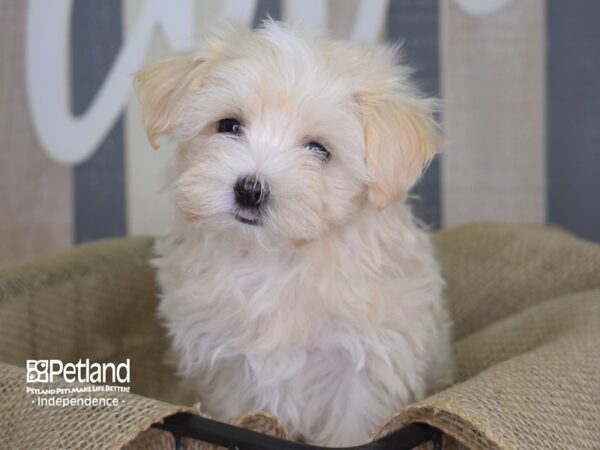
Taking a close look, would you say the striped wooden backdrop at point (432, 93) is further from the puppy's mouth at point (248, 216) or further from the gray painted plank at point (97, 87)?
the puppy's mouth at point (248, 216)

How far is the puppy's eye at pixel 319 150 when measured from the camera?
1667 millimetres

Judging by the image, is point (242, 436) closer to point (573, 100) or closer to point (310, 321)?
point (310, 321)

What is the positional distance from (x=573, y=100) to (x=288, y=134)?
175 cm

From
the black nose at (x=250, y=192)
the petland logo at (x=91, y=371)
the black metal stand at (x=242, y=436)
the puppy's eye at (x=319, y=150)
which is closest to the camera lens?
the black metal stand at (x=242, y=436)

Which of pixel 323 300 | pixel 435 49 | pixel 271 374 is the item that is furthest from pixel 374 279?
pixel 435 49

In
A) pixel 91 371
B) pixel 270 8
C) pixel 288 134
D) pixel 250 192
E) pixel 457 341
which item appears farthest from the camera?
pixel 270 8

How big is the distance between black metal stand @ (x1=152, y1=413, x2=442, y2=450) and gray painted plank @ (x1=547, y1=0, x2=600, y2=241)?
1.90 m

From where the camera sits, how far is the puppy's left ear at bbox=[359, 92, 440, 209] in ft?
5.32

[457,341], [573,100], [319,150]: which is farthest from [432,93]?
[319,150]

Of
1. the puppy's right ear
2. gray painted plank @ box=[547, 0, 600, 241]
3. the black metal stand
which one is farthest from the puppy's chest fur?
gray painted plank @ box=[547, 0, 600, 241]

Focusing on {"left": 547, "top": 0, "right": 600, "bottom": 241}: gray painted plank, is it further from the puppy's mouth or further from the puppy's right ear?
the puppy's mouth

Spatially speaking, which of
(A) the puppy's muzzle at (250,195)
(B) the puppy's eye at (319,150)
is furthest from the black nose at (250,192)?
(B) the puppy's eye at (319,150)

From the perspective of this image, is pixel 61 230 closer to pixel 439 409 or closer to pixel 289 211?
pixel 289 211

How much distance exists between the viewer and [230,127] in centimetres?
172
